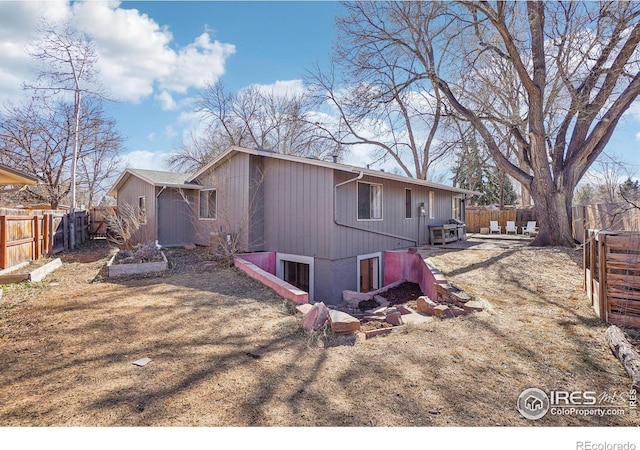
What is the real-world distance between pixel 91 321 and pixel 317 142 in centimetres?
1837

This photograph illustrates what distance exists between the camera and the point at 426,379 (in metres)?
2.86

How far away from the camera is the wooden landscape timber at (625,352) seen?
2.85 m

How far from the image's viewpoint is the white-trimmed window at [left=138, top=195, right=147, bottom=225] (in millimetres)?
11285

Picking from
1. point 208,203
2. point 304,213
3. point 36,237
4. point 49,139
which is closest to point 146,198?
point 208,203

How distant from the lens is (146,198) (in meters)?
12.1

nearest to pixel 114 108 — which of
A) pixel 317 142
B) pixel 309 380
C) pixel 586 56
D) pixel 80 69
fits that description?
pixel 80 69

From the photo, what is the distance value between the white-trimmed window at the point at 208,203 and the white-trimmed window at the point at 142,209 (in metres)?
1.94

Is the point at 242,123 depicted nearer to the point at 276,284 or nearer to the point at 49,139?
the point at 49,139

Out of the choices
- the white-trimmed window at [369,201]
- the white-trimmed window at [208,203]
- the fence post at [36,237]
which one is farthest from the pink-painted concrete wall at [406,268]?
the fence post at [36,237]

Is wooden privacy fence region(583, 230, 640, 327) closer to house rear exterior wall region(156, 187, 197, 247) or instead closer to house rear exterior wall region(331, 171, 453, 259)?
house rear exterior wall region(331, 171, 453, 259)

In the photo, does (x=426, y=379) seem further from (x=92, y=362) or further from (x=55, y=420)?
(x=92, y=362)
